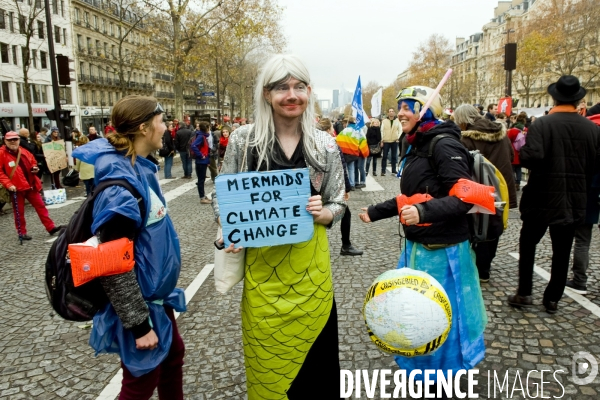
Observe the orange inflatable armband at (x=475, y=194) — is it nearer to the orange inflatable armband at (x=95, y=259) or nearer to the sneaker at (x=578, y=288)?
the orange inflatable armband at (x=95, y=259)

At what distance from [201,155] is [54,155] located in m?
4.71

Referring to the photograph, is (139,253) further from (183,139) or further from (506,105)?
(506,105)

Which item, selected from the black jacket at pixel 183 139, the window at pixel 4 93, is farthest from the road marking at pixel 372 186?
the window at pixel 4 93

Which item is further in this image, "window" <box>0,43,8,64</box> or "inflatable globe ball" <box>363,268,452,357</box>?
"window" <box>0,43,8,64</box>

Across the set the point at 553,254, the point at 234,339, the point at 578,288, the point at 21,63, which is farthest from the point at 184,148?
the point at 21,63

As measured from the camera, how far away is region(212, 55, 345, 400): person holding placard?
2.06 m

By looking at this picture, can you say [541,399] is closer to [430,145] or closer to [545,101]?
[430,145]

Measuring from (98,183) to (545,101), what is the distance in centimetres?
7932

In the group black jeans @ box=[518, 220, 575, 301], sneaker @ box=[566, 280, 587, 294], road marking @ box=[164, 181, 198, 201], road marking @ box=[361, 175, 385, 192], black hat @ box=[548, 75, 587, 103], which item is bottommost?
sneaker @ box=[566, 280, 587, 294]

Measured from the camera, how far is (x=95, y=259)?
175 centimetres

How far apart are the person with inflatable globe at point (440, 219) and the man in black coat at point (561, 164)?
1.54 meters

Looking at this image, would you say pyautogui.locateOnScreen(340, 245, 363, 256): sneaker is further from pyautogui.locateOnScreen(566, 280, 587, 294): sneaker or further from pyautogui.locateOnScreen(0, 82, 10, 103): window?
pyautogui.locateOnScreen(0, 82, 10, 103): window

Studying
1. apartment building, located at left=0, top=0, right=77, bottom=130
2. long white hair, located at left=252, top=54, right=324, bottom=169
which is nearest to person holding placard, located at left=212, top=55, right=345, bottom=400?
long white hair, located at left=252, top=54, right=324, bottom=169

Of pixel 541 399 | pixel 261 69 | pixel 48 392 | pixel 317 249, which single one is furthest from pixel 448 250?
pixel 48 392
